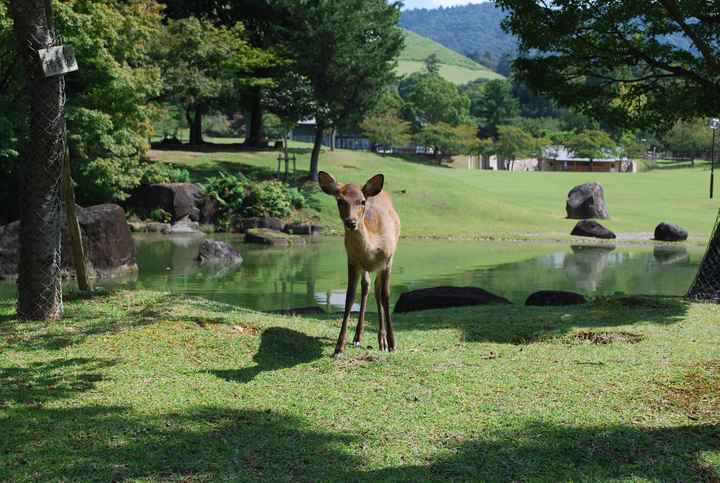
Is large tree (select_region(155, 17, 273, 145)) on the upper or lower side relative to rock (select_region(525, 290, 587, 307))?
upper

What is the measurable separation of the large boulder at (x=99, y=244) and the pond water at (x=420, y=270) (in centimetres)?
64

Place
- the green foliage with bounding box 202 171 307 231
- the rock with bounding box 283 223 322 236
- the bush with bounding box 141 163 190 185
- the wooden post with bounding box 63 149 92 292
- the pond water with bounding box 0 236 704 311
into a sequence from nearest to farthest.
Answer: the wooden post with bounding box 63 149 92 292 < the pond water with bounding box 0 236 704 311 < the rock with bounding box 283 223 322 236 < the bush with bounding box 141 163 190 185 < the green foliage with bounding box 202 171 307 231

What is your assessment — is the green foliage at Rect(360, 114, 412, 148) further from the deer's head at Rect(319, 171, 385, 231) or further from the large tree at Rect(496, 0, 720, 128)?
the deer's head at Rect(319, 171, 385, 231)

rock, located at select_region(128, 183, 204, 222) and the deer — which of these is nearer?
the deer

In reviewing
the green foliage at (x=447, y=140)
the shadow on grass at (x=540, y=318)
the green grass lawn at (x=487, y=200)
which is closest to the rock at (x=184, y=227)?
the green grass lawn at (x=487, y=200)

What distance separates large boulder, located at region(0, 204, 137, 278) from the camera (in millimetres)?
18266

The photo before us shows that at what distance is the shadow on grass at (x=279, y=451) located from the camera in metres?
4.87

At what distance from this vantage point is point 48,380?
21.9 ft

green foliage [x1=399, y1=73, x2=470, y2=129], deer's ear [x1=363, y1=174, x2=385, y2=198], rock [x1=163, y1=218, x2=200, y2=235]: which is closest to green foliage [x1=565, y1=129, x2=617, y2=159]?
green foliage [x1=399, y1=73, x2=470, y2=129]

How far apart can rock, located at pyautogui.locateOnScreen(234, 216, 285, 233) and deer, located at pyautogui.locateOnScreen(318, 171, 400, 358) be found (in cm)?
2321

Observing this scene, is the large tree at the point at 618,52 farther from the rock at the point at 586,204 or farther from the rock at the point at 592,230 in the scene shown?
the rock at the point at 586,204

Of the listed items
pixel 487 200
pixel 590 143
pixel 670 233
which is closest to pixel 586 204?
pixel 487 200

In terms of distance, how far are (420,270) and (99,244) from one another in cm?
901

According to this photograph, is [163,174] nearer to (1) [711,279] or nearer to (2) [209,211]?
(2) [209,211]
